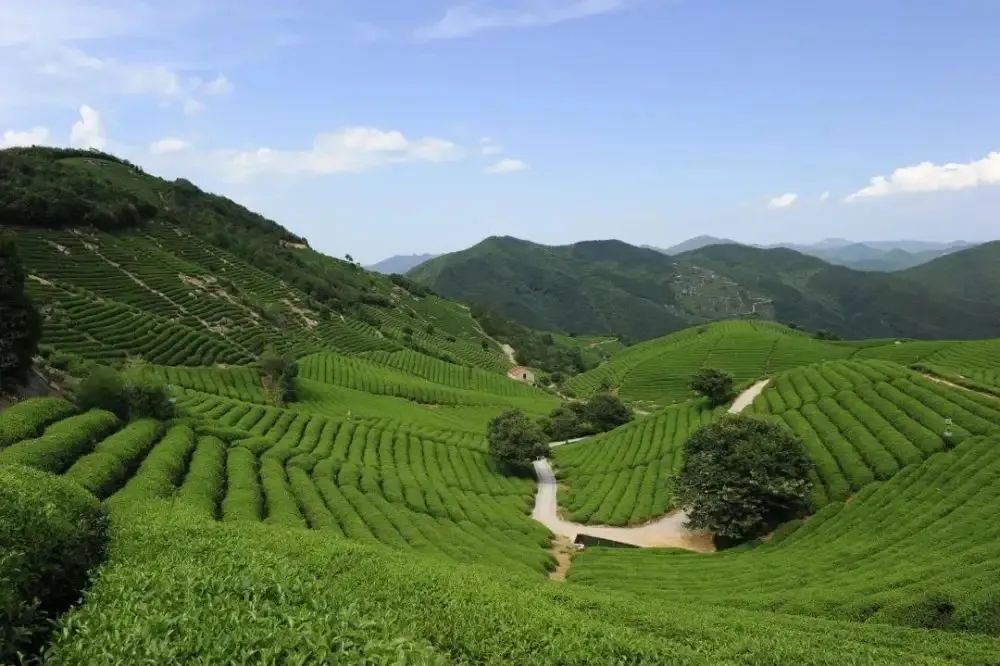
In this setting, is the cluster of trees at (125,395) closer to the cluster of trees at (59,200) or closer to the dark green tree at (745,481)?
the dark green tree at (745,481)

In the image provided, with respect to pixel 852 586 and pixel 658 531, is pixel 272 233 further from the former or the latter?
pixel 852 586

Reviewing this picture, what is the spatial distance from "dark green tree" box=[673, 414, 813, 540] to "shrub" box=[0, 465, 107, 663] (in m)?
32.0

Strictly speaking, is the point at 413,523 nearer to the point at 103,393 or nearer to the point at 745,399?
the point at 103,393

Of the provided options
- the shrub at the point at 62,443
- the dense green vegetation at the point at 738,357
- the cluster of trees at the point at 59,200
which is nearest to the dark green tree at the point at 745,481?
the shrub at the point at 62,443

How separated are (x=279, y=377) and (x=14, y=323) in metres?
32.1

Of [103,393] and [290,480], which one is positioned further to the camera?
[290,480]

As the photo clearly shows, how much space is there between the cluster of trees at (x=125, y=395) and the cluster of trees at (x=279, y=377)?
27.8 meters

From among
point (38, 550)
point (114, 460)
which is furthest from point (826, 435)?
point (38, 550)

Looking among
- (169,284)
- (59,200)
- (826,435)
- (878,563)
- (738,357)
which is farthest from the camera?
(738,357)

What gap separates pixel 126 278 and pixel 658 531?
85.7 metres

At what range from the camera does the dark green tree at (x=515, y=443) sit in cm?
5288

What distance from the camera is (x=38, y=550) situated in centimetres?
1179

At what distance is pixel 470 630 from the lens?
11.7 meters

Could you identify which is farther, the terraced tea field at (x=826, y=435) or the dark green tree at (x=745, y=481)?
the terraced tea field at (x=826, y=435)
